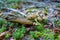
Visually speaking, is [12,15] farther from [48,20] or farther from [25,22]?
[48,20]

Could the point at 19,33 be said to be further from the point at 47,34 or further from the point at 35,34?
the point at 47,34

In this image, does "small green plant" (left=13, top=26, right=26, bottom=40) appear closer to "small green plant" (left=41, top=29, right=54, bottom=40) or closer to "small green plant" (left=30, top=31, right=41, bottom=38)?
"small green plant" (left=30, top=31, right=41, bottom=38)

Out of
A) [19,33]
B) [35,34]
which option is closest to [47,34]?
[35,34]

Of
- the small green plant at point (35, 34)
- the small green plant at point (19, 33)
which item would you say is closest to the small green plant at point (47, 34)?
the small green plant at point (35, 34)

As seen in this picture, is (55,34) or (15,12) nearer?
(55,34)

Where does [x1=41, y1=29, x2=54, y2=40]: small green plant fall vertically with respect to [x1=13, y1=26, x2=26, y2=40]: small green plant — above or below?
below

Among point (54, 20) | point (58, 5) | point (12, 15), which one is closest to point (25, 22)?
point (12, 15)

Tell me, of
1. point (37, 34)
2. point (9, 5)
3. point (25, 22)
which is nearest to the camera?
point (37, 34)

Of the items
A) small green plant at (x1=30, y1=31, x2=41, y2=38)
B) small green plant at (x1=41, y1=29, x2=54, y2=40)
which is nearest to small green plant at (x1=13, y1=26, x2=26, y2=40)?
small green plant at (x1=30, y1=31, x2=41, y2=38)
